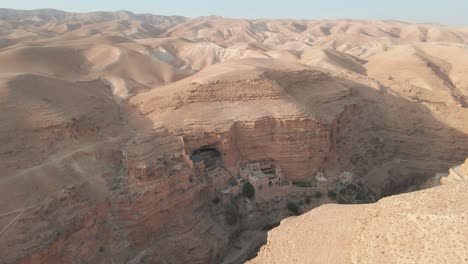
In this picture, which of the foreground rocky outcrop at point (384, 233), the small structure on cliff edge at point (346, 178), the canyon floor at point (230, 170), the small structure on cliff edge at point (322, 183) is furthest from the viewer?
the small structure on cliff edge at point (346, 178)

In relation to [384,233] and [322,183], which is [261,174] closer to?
[322,183]

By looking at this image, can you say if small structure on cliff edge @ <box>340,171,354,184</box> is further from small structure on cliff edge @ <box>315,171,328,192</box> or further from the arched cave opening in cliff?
the arched cave opening in cliff

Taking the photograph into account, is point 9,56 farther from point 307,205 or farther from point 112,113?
point 307,205

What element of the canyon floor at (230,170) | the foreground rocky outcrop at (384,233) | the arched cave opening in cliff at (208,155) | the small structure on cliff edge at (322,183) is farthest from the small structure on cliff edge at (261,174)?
the foreground rocky outcrop at (384,233)

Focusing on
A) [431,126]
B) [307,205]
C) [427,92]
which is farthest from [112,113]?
[427,92]

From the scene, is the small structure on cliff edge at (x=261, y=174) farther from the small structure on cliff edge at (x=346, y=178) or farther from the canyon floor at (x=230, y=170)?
the small structure on cliff edge at (x=346, y=178)

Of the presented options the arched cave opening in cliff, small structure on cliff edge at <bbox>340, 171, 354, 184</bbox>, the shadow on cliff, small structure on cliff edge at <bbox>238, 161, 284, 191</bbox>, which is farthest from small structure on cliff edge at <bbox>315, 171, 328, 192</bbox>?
the arched cave opening in cliff
